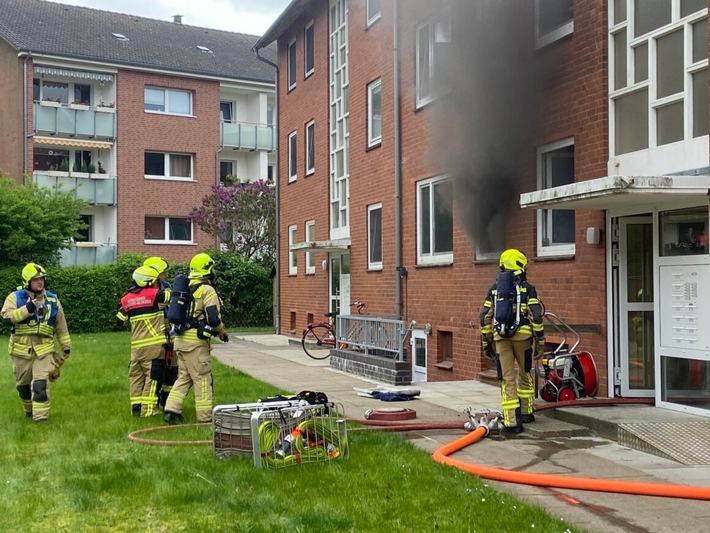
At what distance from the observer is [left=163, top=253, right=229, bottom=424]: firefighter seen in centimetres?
892

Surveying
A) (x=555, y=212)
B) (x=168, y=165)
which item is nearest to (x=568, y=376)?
(x=555, y=212)

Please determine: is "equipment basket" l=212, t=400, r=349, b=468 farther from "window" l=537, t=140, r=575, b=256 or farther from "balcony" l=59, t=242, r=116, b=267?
"balcony" l=59, t=242, r=116, b=267

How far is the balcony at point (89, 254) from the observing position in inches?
1257

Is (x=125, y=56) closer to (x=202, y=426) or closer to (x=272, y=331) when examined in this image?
(x=272, y=331)

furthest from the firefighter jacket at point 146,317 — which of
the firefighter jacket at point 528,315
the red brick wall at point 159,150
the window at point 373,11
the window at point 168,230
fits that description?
the window at point 168,230

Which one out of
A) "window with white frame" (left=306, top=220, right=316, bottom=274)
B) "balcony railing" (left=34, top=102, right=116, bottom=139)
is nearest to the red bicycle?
"window with white frame" (left=306, top=220, right=316, bottom=274)

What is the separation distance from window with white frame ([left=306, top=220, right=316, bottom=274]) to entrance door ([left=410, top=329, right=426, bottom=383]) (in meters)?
6.63

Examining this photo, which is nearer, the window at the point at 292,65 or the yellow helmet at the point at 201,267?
the yellow helmet at the point at 201,267

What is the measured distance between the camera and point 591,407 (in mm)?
9016

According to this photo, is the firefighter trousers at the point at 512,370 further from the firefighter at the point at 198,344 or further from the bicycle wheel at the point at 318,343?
the bicycle wheel at the point at 318,343

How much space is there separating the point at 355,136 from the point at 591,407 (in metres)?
10.4

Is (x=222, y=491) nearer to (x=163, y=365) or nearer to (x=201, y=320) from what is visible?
(x=201, y=320)

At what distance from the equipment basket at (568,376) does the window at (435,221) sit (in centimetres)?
448

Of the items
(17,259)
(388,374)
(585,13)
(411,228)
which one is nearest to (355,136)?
(411,228)
